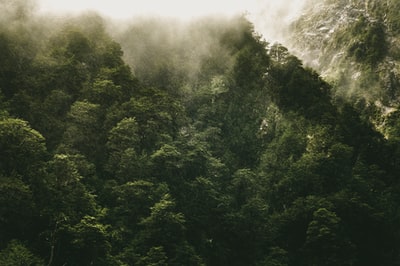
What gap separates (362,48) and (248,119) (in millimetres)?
17913

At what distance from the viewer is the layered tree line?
36750 mm

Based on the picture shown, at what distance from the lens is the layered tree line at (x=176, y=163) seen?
36.8m

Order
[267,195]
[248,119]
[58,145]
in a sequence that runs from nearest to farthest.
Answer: [58,145] → [267,195] → [248,119]

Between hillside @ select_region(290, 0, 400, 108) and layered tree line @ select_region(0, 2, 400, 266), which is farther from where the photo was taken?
hillside @ select_region(290, 0, 400, 108)

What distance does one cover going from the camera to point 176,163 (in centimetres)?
4634

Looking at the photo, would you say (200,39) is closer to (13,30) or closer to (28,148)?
(13,30)

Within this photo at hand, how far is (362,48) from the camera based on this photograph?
2482 inches

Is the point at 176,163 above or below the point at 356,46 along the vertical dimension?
below

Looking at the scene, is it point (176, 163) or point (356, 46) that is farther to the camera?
point (356, 46)

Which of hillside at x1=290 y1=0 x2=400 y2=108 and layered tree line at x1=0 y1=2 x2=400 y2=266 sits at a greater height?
hillside at x1=290 y1=0 x2=400 y2=108

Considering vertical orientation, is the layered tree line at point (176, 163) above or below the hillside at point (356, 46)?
below

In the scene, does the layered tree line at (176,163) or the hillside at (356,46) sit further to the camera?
the hillside at (356,46)

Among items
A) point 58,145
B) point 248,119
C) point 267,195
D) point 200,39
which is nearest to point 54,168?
point 58,145

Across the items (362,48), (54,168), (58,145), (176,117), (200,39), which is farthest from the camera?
(200,39)
